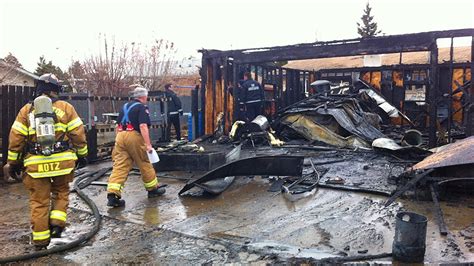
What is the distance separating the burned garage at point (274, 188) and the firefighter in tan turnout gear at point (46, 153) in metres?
0.33

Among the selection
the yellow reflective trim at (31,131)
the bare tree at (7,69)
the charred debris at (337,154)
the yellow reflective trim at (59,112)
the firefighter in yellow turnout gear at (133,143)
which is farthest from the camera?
the bare tree at (7,69)

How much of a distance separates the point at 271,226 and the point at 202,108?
7.48 m

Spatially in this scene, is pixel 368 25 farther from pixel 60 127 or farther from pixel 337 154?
pixel 60 127

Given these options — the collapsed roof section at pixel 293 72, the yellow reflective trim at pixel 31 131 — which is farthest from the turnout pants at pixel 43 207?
the collapsed roof section at pixel 293 72

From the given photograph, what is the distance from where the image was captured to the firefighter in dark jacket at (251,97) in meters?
11.0

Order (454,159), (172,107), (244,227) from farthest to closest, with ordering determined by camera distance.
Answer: (172,107)
(454,159)
(244,227)

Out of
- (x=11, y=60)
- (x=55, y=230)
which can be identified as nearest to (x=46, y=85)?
(x=55, y=230)

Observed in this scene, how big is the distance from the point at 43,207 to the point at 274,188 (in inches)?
132

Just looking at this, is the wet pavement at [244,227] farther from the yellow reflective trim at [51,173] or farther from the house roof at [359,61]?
the house roof at [359,61]

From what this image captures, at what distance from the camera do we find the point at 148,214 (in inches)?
207

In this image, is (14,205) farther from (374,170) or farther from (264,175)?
(374,170)

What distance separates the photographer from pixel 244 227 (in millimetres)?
4598

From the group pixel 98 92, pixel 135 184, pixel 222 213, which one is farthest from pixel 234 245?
pixel 98 92

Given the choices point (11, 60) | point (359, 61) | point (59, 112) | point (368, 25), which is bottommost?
point (59, 112)
